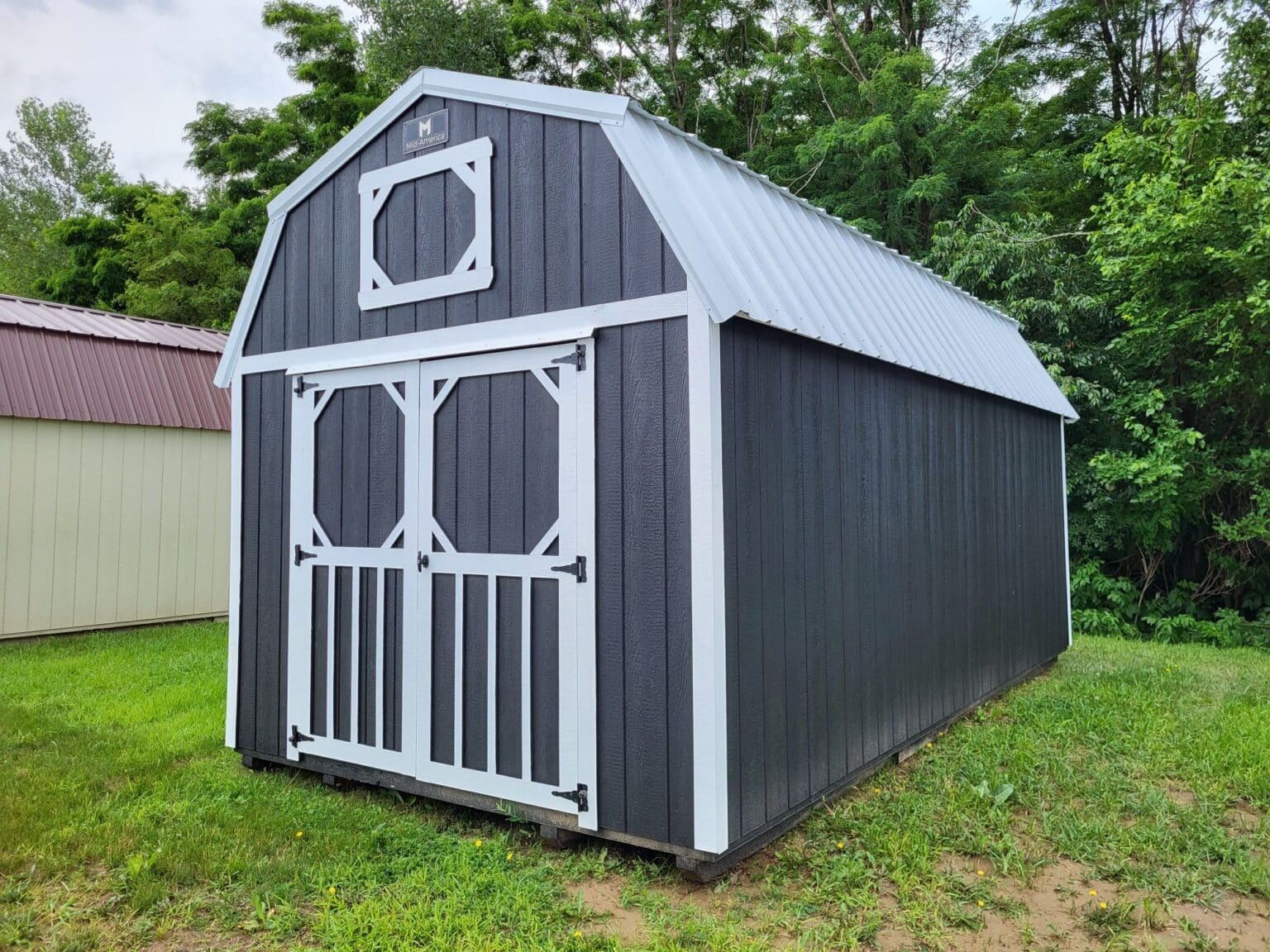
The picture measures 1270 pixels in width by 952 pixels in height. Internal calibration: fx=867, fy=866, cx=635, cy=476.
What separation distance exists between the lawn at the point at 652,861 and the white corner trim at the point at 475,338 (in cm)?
206

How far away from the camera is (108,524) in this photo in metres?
8.52

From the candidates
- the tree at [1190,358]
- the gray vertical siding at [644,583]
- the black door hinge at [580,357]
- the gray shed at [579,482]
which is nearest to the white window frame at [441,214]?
the gray shed at [579,482]

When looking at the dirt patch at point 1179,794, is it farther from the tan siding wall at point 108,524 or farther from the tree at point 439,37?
the tree at point 439,37

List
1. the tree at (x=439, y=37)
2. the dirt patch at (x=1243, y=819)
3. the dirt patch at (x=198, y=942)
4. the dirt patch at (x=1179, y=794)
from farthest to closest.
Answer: the tree at (x=439, y=37)
the dirt patch at (x=1179, y=794)
the dirt patch at (x=1243, y=819)
the dirt patch at (x=198, y=942)

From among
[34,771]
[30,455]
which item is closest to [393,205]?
[34,771]

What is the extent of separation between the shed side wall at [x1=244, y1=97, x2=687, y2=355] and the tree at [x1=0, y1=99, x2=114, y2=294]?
80.2 feet

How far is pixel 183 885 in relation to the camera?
3.18 m

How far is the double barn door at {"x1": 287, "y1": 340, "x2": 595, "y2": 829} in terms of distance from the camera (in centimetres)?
349

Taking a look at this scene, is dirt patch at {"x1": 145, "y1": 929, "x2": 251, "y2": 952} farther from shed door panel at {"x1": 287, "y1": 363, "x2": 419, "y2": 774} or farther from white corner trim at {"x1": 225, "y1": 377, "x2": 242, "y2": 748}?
white corner trim at {"x1": 225, "y1": 377, "x2": 242, "y2": 748}

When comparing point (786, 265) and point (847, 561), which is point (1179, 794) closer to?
point (847, 561)

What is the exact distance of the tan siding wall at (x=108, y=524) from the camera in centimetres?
793

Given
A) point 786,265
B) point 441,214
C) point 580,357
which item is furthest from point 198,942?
point 786,265

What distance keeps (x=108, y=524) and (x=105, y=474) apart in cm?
49

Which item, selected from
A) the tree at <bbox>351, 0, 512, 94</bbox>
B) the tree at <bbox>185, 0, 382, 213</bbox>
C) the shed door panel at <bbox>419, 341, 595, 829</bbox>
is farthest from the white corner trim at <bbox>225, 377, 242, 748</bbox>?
the tree at <bbox>185, 0, 382, 213</bbox>
